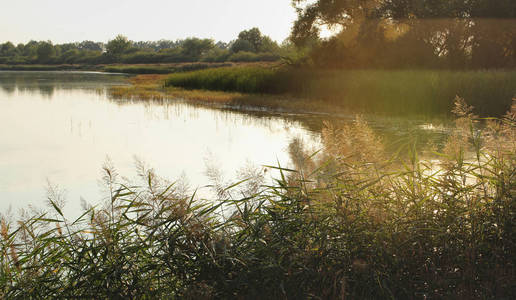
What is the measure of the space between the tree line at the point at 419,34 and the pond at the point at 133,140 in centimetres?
835

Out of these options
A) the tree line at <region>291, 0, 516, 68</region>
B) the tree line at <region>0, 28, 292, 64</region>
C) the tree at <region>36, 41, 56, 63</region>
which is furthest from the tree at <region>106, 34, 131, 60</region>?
the tree line at <region>291, 0, 516, 68</region>

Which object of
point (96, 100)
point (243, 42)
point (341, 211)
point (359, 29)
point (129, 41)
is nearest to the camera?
point (341, 211)

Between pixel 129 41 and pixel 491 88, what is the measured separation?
10794 centimetres

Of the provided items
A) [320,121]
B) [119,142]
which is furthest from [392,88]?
[119,142]

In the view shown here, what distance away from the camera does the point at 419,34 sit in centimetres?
2177

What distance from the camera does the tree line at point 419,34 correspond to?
811 inches

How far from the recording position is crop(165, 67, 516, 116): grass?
42.4 ft

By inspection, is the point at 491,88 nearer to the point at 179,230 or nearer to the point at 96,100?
the point at 179,230

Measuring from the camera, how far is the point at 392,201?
10.5ft

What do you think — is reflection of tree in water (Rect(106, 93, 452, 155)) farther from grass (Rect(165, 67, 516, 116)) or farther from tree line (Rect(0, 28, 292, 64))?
tree line (Rect(0, 28, 292, 64))

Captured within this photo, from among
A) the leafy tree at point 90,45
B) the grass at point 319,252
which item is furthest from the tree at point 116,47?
the grass at point 319,252

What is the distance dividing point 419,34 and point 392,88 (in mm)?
8423

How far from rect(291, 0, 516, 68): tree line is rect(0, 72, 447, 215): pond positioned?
329 inches

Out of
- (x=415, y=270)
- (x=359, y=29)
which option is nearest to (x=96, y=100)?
(x=359, y=29)
